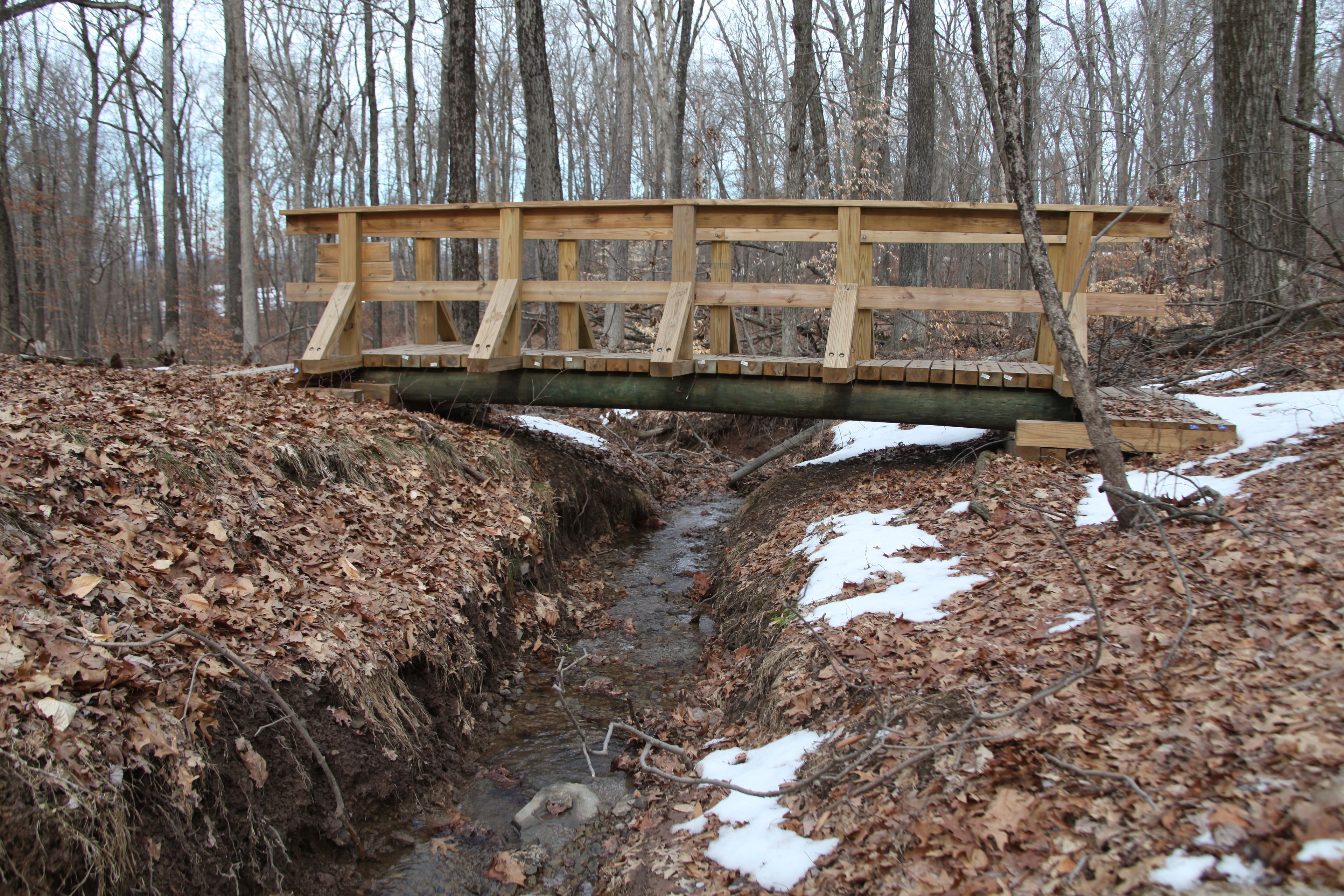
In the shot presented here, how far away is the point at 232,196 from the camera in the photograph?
→ 17.8 metres

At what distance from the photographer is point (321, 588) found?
15.4ft

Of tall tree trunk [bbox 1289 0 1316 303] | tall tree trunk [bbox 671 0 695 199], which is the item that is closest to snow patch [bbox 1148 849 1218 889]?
tall tree trunk [bbox 1289 0 1316 303]

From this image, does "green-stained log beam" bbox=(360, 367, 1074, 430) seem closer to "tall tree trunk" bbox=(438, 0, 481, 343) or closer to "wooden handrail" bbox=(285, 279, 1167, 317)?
"wooden handrail" bbox=(285, 279, 1167, 317)

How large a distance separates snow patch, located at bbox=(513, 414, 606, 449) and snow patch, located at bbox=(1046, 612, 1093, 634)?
686 cm

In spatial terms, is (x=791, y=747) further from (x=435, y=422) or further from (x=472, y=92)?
(x=472, y=92)

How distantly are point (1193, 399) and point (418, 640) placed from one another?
682cm

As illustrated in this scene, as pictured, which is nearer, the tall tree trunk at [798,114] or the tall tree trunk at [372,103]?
the tall tree trunk at [798,114]

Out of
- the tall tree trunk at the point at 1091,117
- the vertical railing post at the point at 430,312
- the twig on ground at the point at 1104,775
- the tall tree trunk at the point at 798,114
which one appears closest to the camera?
the twig on ground at the point at 1104,775

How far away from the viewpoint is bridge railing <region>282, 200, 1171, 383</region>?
22.4 ft

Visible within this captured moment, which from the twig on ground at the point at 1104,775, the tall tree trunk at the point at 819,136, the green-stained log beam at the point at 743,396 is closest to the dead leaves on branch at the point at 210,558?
the green-stained log beam at the point at 743,396

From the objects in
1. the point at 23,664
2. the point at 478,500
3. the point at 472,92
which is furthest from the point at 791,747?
the point at 472,92

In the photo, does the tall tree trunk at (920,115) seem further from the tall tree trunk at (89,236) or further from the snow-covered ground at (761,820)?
the tall tree trunk at (89,236)

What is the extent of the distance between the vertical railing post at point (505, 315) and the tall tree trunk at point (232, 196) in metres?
11.3

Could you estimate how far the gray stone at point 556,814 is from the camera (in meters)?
4.04
